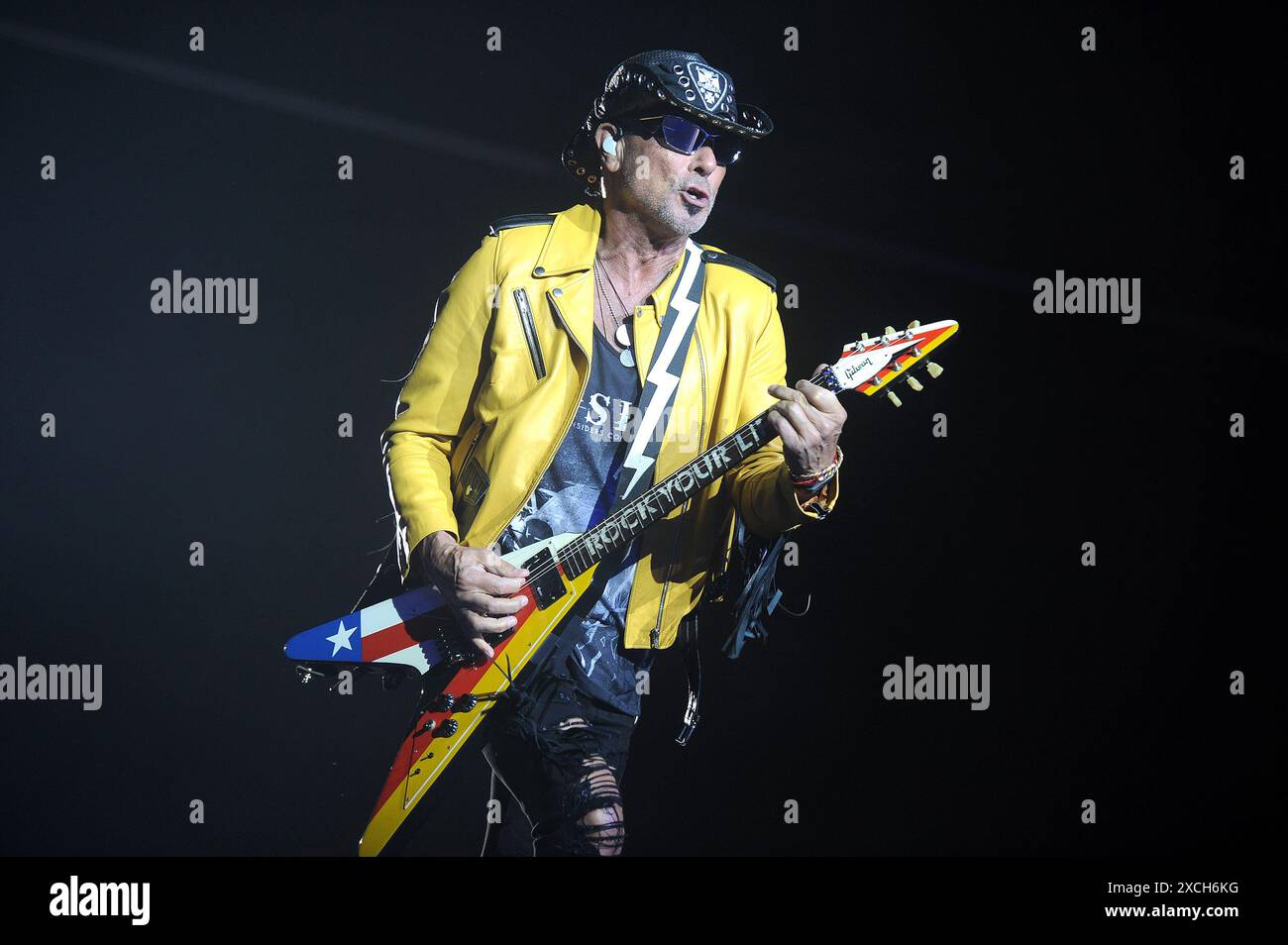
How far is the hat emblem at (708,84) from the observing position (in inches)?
121

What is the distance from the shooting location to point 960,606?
11.0 ft

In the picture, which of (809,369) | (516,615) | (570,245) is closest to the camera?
(516,615)

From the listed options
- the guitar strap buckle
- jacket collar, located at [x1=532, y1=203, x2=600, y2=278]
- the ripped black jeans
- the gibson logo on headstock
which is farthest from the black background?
the gibson logo on headstock

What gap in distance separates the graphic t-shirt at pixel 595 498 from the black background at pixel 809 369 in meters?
0.41

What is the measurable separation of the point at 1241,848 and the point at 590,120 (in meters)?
2.55

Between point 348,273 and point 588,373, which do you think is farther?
point 348,273

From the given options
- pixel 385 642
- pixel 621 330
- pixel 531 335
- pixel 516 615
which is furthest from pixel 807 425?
pixel 385 642

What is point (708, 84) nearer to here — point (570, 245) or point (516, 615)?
point (570, 245)

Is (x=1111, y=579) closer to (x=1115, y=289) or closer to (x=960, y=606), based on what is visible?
(x=960, y=606)

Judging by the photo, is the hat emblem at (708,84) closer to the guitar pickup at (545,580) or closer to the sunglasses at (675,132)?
the sunglasses at (675,132)

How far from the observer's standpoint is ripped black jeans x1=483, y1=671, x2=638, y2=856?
2967 mm

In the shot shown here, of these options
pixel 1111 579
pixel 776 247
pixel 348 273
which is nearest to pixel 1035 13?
pixel 776 247

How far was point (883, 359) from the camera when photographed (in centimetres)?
292

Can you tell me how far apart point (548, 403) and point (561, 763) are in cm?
84
